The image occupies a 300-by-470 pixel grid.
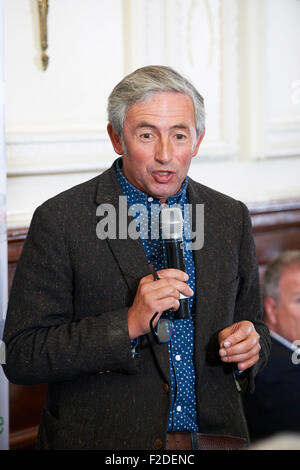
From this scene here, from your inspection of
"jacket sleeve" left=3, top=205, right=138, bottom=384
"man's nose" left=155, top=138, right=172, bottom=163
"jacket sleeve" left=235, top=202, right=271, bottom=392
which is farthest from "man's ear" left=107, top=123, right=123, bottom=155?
"jacket sleeve" left=235, top=202, right=271, bottom=392

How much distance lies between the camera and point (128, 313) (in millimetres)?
1566

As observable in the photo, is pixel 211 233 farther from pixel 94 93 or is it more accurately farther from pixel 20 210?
pixel 94 93

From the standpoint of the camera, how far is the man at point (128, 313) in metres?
1.58

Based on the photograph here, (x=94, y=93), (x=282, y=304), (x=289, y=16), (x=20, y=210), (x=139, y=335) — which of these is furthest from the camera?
(x=289, y=16)

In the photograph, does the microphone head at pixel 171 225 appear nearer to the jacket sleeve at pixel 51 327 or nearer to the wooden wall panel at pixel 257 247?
the jacket sleeve at pixel 51 327

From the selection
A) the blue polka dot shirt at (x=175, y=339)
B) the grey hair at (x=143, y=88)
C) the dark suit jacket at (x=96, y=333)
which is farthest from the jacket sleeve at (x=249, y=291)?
the grey hair at (x=143, y=88)

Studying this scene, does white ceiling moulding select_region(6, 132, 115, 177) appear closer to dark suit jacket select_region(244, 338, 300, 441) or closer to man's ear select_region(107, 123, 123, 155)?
man's ear select_region(107, 123, 123, 155)

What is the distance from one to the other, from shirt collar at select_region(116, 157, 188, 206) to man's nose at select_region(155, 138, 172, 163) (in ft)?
0.51

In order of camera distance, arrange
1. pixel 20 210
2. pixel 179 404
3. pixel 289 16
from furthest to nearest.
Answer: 1. pixel 289 16
2. pixel 20 210
3. pixel 179 404

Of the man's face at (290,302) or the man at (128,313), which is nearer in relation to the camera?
the man at (128,313)

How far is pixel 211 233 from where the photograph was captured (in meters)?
1.81

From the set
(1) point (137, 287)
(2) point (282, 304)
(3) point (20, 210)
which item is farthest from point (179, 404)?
(2) point (282, 304)

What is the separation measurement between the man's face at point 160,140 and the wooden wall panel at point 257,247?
1.19m
